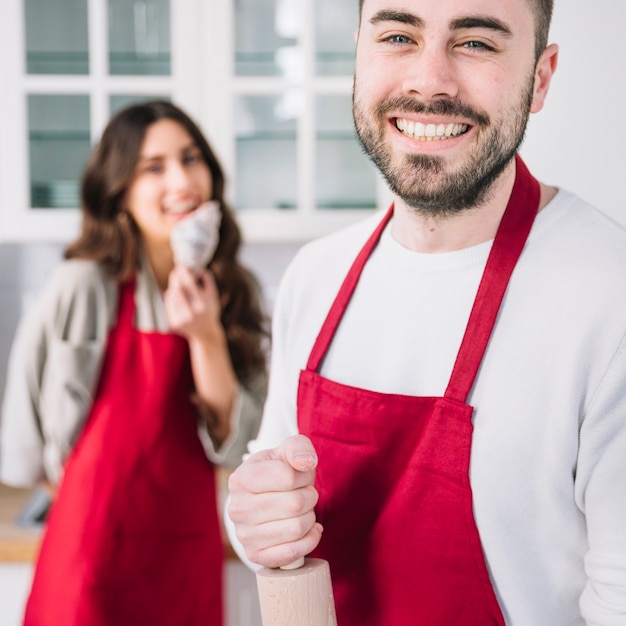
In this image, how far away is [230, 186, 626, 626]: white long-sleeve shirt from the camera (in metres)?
0.75

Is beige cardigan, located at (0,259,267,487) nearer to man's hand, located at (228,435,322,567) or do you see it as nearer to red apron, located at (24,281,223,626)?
red apron, located at (24,281,223,626)

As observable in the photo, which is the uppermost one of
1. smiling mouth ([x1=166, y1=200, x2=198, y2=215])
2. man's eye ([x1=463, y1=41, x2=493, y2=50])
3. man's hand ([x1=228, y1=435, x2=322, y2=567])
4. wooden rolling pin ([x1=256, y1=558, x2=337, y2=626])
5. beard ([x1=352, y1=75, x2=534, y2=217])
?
man's eye ([x1=463, y1=41, x2=493, y2=50])

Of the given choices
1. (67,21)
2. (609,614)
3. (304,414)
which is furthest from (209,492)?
(67,21)

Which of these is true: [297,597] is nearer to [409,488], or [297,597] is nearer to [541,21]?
[409,488]

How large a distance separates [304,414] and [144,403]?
31.4 inches

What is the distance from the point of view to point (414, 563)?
0.86 m

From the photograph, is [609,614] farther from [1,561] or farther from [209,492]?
[1,561]

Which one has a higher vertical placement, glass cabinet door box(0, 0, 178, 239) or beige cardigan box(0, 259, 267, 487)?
glass cabinet door box(0, 0, 178, 239)

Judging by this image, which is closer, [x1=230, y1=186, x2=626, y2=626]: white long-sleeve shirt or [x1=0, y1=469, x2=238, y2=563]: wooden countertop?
[x1=230, y1=186, x2=626, y2=626]: white long-sleeve shirt

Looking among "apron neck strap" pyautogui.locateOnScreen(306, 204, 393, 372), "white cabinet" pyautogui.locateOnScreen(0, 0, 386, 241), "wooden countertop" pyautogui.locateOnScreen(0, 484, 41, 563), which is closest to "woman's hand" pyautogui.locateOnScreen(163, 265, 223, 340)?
"white cabinet" pyautogui.locateOnScreen(0, 0, 386, 241)

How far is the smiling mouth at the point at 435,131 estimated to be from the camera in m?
0.81

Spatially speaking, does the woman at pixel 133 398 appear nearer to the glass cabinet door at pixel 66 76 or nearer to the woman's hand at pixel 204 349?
the woman's hand at pixel 204 349

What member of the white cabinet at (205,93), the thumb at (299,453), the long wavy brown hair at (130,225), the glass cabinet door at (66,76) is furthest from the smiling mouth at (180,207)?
the thumb at (299,453)

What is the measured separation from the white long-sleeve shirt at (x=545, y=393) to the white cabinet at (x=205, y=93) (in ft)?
4.02
